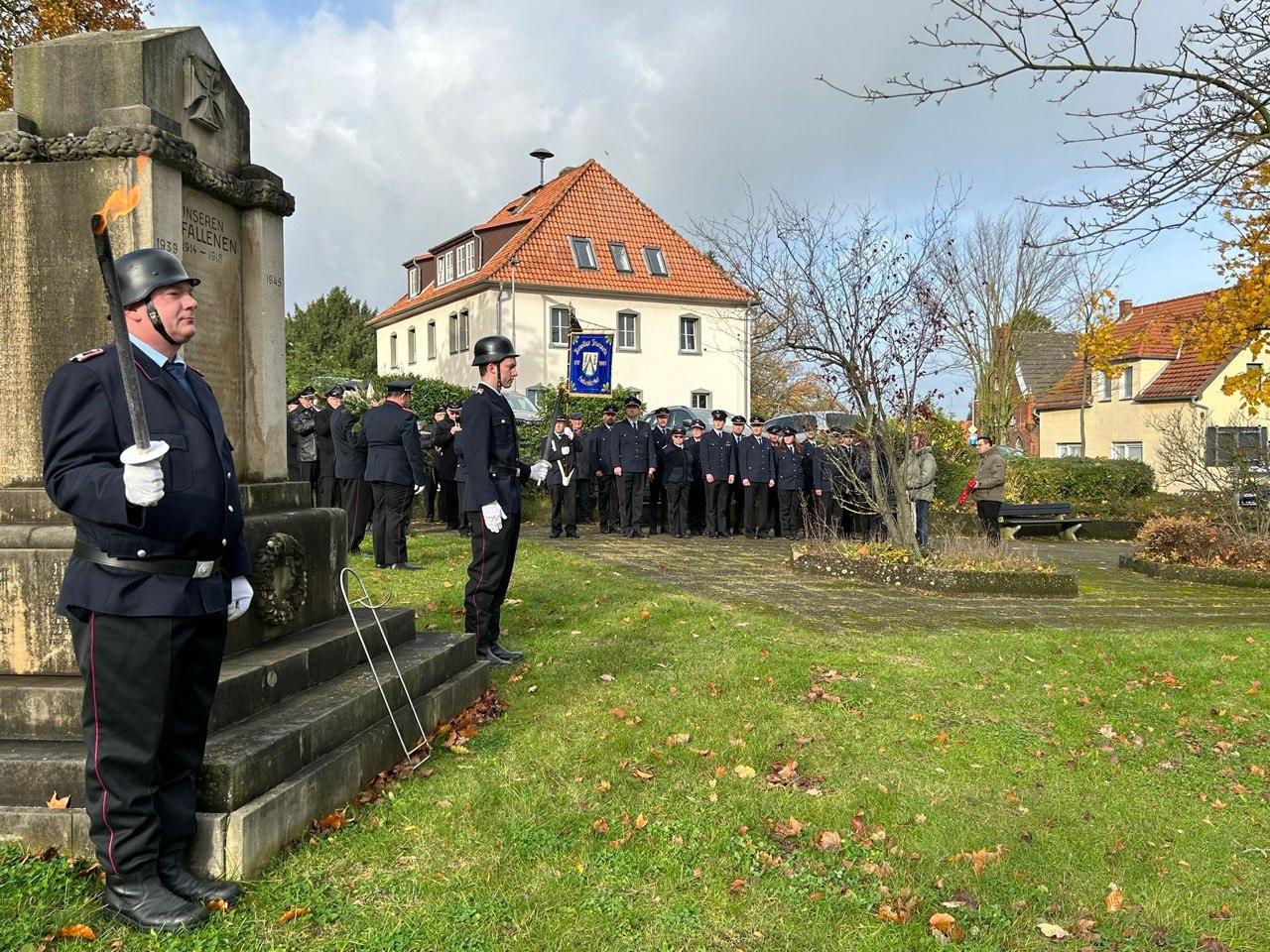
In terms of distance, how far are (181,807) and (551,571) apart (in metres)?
8.17

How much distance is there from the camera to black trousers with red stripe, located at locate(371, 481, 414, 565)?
11852 millimetres

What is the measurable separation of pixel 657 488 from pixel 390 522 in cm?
862

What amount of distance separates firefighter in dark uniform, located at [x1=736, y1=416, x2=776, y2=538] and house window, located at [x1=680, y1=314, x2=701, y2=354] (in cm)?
2491

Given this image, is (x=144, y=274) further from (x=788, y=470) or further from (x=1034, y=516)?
(x=1034, y=516)

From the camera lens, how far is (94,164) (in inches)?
195

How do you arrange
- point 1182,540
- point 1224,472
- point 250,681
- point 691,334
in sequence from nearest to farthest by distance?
point 250,681, point 1182,540, point 1224,472, point 691,334

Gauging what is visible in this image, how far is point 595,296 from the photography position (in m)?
41.7

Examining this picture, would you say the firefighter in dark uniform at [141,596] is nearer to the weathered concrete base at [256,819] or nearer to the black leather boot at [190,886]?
the black leather boot at [190,886]

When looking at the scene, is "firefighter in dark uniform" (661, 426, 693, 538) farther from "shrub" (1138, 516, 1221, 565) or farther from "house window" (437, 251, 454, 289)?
"house window" (437, 251, 454, 289)

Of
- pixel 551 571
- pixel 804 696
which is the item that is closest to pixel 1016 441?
pixel 551 571

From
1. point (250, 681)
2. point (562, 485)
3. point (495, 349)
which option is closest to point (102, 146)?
point (250, 681)

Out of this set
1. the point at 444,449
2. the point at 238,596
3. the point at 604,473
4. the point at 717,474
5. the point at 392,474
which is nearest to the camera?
the point at 238,596

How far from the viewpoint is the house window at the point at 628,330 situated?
4259cm

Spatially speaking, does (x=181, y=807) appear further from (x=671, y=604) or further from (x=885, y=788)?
(x=671, y=604)
